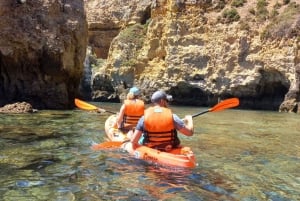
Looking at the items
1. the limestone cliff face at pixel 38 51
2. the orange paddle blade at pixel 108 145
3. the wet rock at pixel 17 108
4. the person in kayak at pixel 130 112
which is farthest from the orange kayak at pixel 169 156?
the limestone cliff face at pixel 38 51

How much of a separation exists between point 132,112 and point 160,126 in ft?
11.8

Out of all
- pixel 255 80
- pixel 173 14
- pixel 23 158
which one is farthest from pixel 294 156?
pixel 173 14

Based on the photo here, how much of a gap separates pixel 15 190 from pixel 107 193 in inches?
50.6

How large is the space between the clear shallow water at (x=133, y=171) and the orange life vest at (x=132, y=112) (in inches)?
45.0

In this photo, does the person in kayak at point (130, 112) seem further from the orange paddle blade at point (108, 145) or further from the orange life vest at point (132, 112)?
the orange paddle blade at point (108, 145)

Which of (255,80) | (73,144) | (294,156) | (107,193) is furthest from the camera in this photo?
(255,80)

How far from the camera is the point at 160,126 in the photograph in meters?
8.02

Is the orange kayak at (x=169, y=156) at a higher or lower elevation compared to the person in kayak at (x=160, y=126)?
lower

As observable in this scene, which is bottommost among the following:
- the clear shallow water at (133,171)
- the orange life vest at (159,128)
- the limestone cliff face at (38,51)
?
the clear shallow water at (133,171)

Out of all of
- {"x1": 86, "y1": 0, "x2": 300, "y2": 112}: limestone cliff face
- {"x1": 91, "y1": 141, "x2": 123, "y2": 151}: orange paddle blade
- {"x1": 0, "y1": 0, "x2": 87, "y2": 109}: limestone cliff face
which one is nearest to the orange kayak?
{"x1": 91, "y1": 141, "x2": 123, "y2": 151}: orange paddle blade

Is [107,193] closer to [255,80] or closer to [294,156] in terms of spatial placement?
[294,156]

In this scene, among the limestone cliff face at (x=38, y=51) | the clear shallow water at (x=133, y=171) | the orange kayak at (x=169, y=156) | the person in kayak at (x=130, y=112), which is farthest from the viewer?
the limestone cliff face at (x=38, y=51)

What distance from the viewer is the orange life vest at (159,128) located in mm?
7941

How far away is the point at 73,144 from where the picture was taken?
10.9m
